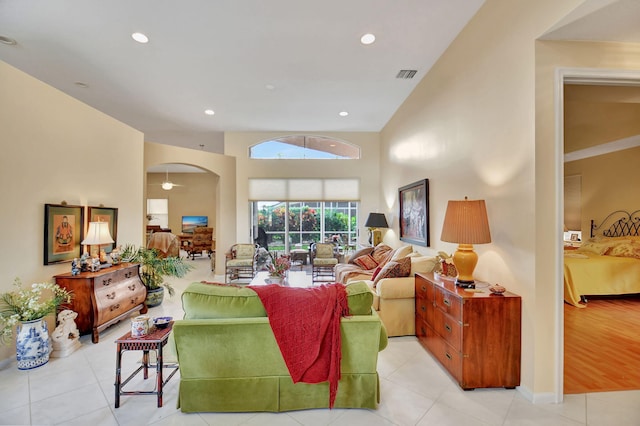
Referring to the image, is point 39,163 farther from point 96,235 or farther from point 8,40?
point 8,40

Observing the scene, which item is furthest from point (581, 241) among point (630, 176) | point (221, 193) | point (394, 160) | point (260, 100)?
point (221, 193)

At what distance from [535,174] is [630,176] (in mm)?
5230

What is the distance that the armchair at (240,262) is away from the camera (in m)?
5.88

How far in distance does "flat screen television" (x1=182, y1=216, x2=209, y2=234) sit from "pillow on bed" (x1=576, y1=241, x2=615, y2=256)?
11.1 m

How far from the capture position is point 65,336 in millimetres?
2932

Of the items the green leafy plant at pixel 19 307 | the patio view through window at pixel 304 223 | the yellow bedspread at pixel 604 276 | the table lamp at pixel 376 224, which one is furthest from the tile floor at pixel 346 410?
the patio view through window at pixel 304 223

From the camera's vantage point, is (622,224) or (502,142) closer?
(502,142)

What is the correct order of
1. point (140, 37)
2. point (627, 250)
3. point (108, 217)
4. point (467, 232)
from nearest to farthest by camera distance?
point (467, 232)
point (140, 37)
point (108, 217)
point (627, 250)

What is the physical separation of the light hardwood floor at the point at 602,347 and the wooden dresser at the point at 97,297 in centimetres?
480

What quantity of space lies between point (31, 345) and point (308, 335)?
282 centimetres

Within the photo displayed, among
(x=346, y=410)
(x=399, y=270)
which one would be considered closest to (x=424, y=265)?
(x=399, y=270)

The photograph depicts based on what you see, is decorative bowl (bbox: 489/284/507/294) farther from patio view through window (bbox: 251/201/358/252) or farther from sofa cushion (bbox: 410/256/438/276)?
patio view through window (bbox: 251/201/358/252)

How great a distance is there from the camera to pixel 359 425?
189 cm

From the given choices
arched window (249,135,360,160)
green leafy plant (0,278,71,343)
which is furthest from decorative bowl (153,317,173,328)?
arched window (249,135,360,160)
